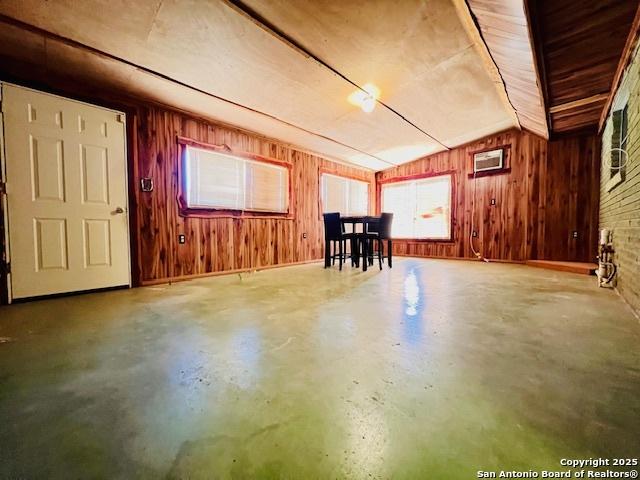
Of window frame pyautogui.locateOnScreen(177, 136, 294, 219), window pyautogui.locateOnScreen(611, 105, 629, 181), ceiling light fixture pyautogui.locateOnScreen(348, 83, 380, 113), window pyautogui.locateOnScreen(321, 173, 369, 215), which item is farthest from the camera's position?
window pyautogui.locateOnScreen(321, 173, 369, 215)

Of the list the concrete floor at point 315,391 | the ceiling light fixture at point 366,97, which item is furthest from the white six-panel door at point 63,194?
the ceiling light fixture at point 366,97

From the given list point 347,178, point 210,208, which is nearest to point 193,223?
point 210,208

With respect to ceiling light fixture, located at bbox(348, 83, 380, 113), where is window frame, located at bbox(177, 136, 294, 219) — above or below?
below

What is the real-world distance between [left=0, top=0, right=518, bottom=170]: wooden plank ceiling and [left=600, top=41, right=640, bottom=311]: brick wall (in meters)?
1.30

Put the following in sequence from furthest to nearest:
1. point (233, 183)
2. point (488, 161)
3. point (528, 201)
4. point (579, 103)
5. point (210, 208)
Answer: point (488, 161) → point (528, 201) → point (233, 183) → point (210, 208) → point (579, 103)

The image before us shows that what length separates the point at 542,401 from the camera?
1.04m

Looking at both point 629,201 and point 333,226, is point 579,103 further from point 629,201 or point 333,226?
point 333,226

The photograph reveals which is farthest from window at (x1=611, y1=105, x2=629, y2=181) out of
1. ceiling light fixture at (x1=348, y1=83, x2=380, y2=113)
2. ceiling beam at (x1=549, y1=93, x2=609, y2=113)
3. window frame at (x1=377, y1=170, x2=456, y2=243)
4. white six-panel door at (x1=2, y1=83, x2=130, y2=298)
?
white six-panel door at (x1=2, y1=83, x2=130, y2=298)

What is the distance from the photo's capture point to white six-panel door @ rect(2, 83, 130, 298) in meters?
2.60

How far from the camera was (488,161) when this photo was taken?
5641mm

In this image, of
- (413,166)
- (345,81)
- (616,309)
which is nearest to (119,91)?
(345,81)

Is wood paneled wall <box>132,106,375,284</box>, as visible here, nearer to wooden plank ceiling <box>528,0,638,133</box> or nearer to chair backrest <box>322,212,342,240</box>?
chair backrest <box>322,212,342,240</box>

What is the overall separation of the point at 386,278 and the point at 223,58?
322 centimetres

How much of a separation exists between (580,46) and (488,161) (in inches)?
128
